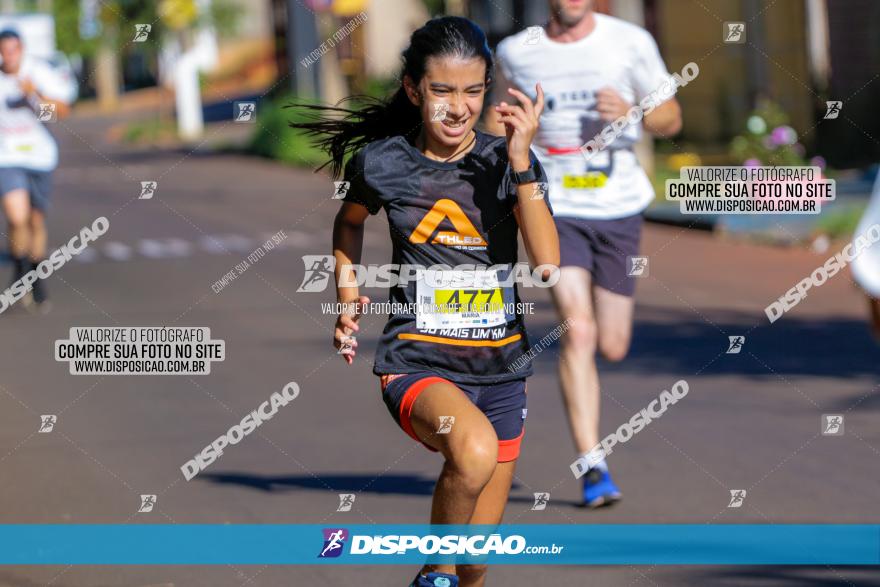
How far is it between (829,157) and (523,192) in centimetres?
1679

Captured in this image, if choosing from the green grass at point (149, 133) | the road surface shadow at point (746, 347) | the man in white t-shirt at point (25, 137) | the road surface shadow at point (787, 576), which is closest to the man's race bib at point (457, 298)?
the road surface shadow at point (787, 576)

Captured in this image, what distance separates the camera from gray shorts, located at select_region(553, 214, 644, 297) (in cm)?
648

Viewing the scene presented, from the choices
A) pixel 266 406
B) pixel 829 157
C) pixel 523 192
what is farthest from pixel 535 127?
pixel 829 157

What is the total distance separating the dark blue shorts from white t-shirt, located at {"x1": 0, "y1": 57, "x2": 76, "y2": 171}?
809cm

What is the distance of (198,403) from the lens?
875 cm

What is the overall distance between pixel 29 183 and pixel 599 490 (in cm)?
721

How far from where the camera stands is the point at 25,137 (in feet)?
39.7

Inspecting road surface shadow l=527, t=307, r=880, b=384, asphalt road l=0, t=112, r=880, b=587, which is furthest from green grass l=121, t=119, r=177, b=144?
road surface shadow l=527, t=307, r=880, b=384

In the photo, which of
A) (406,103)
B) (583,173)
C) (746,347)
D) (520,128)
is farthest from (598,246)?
(746,347)

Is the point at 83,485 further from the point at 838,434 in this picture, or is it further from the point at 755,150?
the point at 755,150

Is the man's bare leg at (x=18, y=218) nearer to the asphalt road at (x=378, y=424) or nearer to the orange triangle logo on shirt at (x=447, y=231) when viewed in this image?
the asphalt road at (x=378, y=424)

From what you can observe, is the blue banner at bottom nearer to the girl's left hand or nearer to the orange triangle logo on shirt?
the orange triangle logo on shirt

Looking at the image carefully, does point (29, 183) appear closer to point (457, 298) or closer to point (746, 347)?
point (746, 347)

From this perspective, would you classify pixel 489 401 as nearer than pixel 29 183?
Yes
